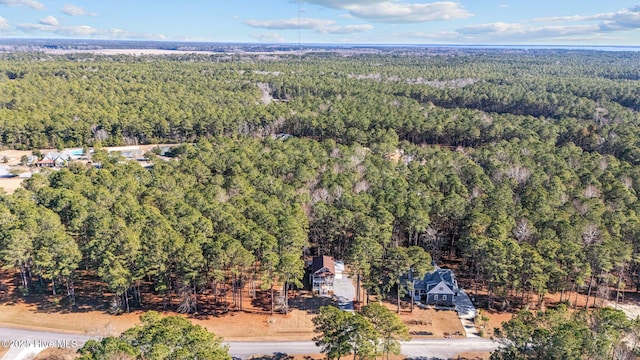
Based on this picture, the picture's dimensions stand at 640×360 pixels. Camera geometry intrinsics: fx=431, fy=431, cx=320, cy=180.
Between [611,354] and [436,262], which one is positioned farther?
[436,262]

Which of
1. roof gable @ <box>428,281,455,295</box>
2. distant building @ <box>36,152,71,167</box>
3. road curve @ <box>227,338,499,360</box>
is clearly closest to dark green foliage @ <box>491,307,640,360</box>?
road curve @ <box>227,338,499,360</box>

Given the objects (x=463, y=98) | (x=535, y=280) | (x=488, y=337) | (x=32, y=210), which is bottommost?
(x=488, y=337)

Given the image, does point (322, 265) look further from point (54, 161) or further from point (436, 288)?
point (54, 161)

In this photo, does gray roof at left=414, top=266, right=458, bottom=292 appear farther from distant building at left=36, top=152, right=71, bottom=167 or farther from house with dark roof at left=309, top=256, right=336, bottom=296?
distant building at left=36, top=152, right=71, bottom=167

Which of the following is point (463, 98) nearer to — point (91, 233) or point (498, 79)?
point (498, 79)

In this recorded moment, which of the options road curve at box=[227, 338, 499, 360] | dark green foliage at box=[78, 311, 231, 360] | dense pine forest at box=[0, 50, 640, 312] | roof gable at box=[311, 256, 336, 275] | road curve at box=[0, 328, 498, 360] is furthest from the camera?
roof gable at box=[311, 256, 336, 275]

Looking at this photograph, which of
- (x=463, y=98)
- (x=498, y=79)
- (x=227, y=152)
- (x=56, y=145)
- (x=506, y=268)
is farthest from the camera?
(x=498, y=79)

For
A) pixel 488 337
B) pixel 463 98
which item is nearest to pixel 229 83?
pixel 463 98
